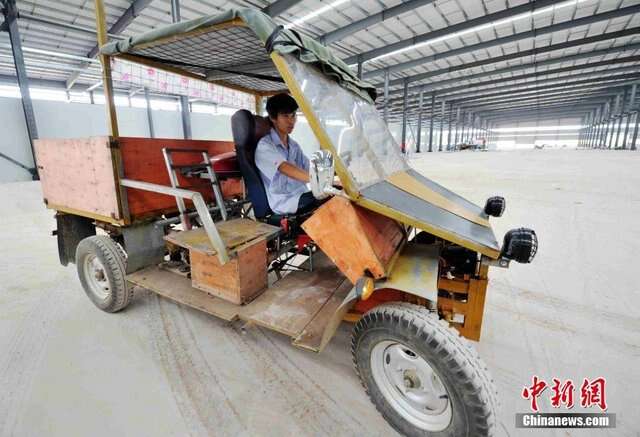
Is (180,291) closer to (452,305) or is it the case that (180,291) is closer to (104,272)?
(104,272)

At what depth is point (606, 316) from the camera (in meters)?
2.42

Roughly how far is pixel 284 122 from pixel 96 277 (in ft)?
7.11

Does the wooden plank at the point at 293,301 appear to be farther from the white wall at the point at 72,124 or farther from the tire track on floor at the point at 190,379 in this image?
the white wall at the point at 72,124

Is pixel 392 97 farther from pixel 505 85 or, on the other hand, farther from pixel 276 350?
pixel 276 350

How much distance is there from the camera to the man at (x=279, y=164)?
7.65ft

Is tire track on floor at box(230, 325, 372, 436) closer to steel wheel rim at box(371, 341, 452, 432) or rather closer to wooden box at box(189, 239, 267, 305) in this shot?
steel wheel rim at box(371, 341, 452, 432)

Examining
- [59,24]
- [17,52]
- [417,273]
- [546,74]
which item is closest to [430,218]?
[417,273]

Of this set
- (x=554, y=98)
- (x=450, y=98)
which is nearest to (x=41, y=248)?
(x=450, y=98)

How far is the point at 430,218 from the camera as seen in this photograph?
4.94 feet

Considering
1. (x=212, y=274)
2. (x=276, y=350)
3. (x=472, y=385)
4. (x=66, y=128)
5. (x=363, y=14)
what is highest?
(x=363, y=14)

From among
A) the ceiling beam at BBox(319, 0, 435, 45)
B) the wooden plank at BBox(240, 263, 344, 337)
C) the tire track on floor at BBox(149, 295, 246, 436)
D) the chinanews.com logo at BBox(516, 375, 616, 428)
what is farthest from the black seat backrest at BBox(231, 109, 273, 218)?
the ceiling beam at BBox(319, 0, 435, 45)

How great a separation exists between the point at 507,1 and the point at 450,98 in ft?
73.4

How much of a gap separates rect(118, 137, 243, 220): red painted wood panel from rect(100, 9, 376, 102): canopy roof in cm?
66

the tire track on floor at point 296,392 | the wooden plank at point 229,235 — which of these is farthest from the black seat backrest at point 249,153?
the tire track on floor at point 296,392
